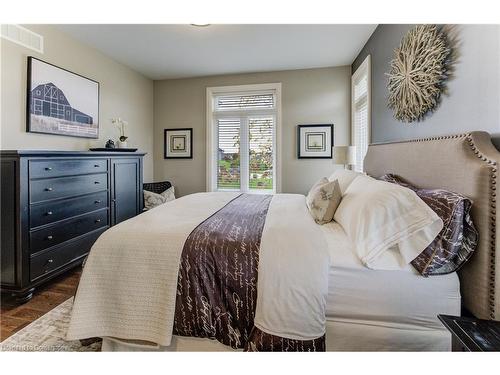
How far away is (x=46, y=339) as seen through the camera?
1.64 m

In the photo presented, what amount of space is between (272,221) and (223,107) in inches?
132

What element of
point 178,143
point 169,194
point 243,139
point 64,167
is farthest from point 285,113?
point 64,167

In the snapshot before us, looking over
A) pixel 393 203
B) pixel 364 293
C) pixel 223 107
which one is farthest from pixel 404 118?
pixel 223 107

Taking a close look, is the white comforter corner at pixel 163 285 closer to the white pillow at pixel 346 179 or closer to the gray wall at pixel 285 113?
the white pillow at pixel 346 179

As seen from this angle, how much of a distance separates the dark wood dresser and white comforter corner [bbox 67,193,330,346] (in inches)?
44.5

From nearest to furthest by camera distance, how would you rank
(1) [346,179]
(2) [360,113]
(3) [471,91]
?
(3) [471,91] < (1) [346,179] < (2) [360,113]

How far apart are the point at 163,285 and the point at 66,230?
1.71 m

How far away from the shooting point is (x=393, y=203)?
4.17 ft

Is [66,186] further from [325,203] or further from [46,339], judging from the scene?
[325,203]

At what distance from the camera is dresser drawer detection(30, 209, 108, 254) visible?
2.14 m

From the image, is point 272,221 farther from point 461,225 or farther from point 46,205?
point 46,205

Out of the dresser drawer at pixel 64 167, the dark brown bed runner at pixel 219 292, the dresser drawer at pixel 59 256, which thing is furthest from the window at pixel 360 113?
the dresser drawer at pixel 59 256

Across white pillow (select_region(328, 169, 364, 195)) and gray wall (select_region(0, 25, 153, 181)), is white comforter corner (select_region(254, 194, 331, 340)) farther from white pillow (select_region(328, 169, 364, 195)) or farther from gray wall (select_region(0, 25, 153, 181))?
gray wall (select_region(0, 25, 153, 181))
